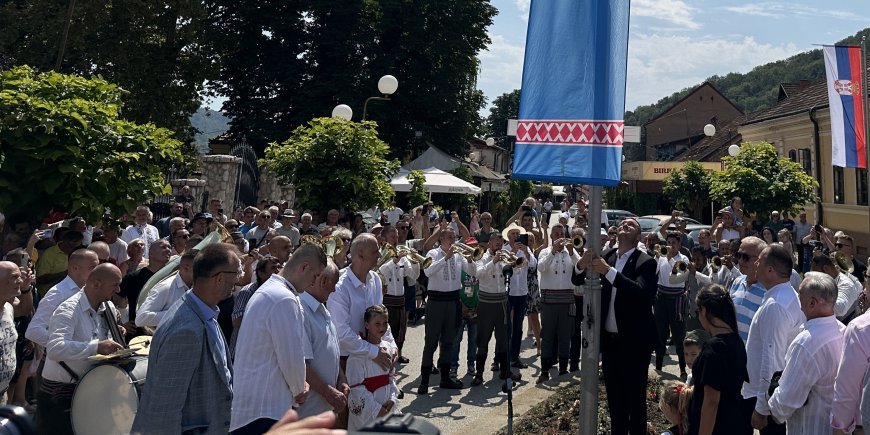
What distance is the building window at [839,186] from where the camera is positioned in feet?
96.7

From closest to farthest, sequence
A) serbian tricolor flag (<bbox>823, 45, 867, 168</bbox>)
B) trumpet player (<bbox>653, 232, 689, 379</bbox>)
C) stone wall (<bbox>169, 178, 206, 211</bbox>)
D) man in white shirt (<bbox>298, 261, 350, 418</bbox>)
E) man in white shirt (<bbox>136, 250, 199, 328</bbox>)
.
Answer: man in white shirt (<bbox>298, 261, 350, 418</bbox>), man in white shirt (<bbox>136, 250, 199, 328</bbox>), trumpet player (<bbox>653, 232, 689, 379</bbox>), serbian tricolor flag (<bbox>823, 45, 867, 168</bbox>), stone wall (<bbox>169, 178, 206, 211</bbox>)

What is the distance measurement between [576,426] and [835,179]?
2741 cm

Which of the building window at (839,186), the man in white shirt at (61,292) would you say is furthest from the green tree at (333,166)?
the building window at (839,186)

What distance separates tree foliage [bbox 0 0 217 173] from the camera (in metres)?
22.1

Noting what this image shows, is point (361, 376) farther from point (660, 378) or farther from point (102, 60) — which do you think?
point (102, 60)

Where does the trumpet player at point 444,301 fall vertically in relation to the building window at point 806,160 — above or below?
below

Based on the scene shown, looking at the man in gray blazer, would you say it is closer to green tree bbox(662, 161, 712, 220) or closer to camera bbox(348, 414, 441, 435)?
camera bbox(348, 414, 441, 435)

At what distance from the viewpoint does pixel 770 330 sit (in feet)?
17.6

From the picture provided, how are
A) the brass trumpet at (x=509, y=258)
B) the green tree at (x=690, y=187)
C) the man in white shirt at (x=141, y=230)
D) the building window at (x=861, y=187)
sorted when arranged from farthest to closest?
the green tree at (x=690, y=187) < the building window at (x=861, y=187) < the man in white shirt at (x=141, y=230) < the brass trumpet at (x=509, y=258)

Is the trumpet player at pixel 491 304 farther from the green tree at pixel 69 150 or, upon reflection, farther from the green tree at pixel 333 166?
the green tree at pixel 69 150

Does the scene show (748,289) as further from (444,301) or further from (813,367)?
(444,301)

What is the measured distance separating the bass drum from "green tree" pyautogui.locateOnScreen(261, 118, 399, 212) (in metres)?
8.54

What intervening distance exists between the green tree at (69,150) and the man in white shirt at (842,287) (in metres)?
6.95

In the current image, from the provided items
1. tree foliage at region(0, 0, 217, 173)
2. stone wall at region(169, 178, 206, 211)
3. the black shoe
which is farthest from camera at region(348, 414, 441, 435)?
tree foliage at region(0, 0, 217, 173)
